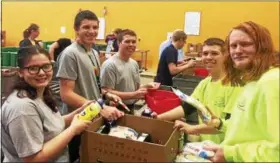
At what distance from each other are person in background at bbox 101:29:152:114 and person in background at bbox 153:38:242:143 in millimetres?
514

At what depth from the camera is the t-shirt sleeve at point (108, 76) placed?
7.80ft

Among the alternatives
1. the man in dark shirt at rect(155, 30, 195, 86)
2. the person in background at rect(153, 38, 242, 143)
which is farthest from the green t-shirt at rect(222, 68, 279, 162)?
the man in dark shirt at rect(155, 30, 195, 86)

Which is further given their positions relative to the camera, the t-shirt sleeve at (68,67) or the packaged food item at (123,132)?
the t-shirt sleeve at (68,67)

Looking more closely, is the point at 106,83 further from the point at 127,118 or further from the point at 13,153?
the point at 13,153

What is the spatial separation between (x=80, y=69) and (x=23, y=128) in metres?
0.85

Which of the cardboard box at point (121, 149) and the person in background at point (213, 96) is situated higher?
the person in background at point (213, 96)

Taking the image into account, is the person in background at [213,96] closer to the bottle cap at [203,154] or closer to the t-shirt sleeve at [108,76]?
the bottle cap at [203,154]

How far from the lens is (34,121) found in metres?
1.22

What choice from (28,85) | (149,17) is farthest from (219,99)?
(149,17)

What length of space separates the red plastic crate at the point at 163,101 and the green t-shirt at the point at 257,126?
61 cm

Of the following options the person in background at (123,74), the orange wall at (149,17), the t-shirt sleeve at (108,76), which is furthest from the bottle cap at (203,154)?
the orange wall at (149,17)

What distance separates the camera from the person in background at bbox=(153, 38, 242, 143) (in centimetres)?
154

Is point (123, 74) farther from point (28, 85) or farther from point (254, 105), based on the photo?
point (254, 105)

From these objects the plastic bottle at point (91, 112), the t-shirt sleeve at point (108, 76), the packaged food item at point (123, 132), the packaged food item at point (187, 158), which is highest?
the t-shirt sleeve at point (108, 76)
